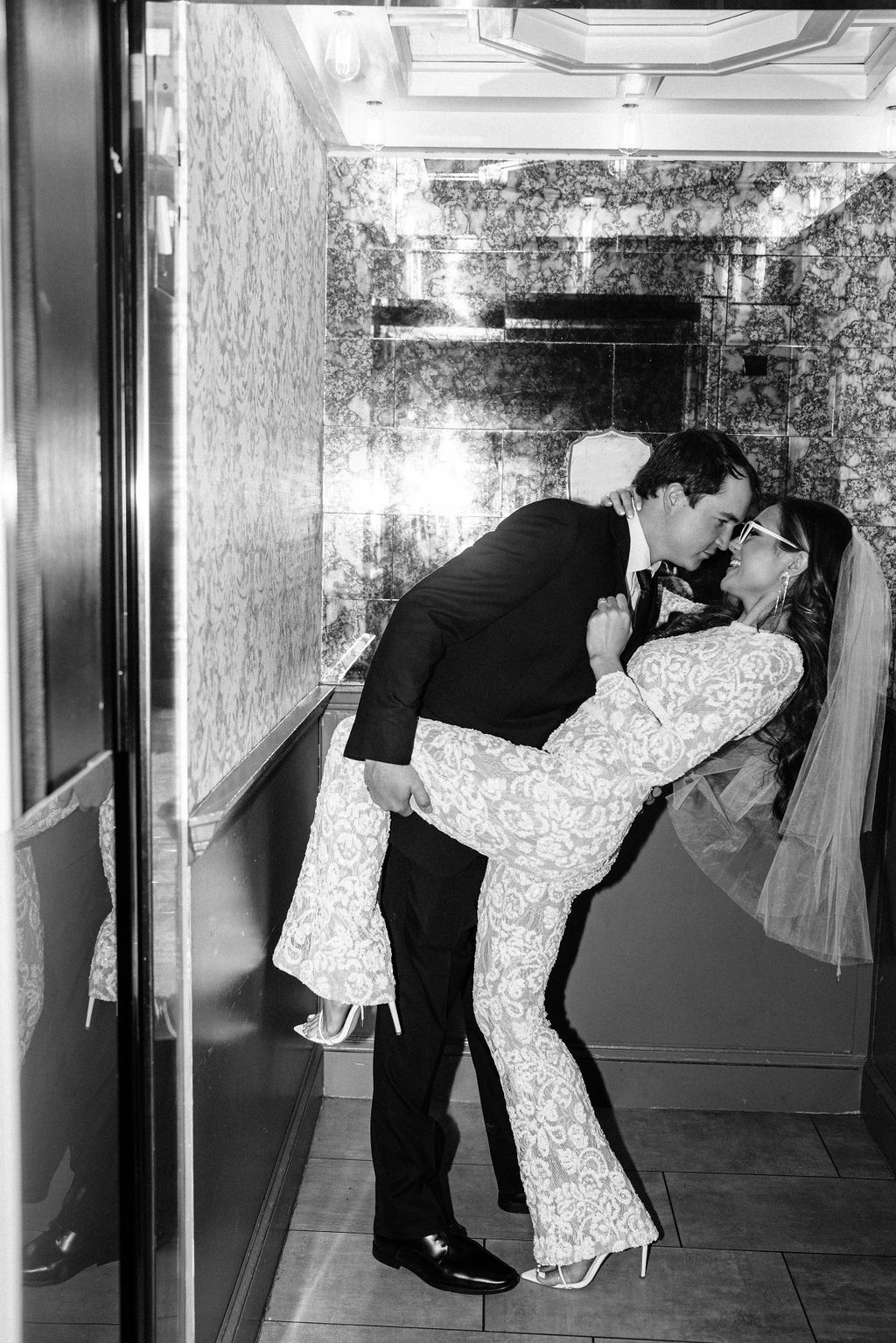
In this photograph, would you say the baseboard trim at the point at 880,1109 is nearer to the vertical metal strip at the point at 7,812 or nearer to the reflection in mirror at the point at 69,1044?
the reflection in mirror at the point at 69,1044

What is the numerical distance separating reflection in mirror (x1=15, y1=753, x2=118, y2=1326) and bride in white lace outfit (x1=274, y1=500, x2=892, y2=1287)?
3.05ft

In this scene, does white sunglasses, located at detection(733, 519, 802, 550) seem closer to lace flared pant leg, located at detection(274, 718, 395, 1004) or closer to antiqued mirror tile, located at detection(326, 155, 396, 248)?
lace flared pant leg, located at detection(274, 718, 395, 1004)

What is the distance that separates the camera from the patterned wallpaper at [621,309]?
335cm

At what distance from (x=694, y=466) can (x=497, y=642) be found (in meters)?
0.56

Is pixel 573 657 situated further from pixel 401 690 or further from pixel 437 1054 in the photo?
pixel 437 1054

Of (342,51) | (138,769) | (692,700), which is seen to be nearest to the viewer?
(138,769)

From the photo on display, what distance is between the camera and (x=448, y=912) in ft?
8.27

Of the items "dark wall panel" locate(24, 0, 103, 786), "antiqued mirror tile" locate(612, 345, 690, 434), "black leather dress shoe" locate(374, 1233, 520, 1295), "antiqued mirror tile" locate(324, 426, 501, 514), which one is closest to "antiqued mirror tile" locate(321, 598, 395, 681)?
"antiqued mirror tile" locate(324, 426, 501, 514)

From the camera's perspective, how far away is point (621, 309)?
11.0 ft

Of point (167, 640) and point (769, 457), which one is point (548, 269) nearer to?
point (769, 457)

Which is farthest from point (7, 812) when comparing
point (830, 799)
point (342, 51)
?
point (342, 51)

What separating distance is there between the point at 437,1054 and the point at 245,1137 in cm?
48

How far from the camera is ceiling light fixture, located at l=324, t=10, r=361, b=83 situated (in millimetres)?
2719

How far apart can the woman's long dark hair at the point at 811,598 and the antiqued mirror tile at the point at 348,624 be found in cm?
120
